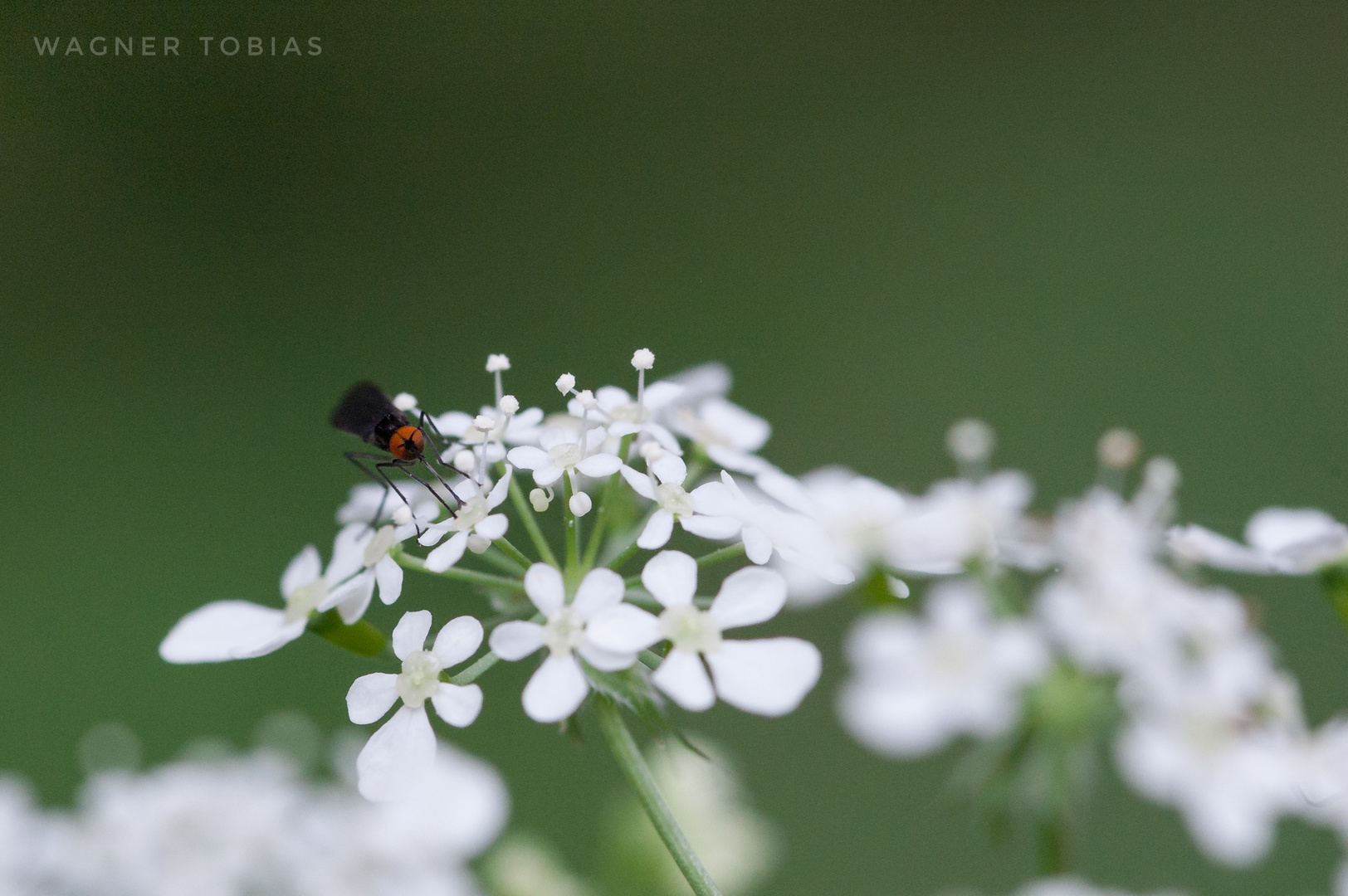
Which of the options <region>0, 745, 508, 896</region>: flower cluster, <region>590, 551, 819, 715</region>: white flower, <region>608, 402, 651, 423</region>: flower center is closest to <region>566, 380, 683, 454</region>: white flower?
<region>608, 402, 651, 423</region>: flower center

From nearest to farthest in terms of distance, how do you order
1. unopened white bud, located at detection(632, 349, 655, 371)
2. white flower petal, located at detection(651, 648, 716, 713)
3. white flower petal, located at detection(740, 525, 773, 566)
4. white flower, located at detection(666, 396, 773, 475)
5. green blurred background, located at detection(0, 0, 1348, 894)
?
white flower petal, located at detection(651, 648, 716, 713) → white flower petal, located at detection(740, 525, 773, 566) → unopened white bud, located at detection(632, 349, 655, 371) → white flower, located at detection(666, 396, 773, 475) → green blurred background, located at detection(0, 0, 1348, 894)

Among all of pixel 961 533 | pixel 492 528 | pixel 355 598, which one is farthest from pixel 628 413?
pixel 961 533

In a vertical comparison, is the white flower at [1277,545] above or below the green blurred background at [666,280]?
below

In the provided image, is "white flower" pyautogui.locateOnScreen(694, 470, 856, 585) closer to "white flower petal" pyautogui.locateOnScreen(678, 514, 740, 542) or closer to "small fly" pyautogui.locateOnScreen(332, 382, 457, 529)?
"white flower petal" pyautogui.locateOnScreen(678, 514, 740, 542)

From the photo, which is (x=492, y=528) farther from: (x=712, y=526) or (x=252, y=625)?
(x=252, y=625)

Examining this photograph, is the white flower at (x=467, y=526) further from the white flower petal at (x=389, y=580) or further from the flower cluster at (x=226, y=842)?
the flower cluster at (x=226, y=842)

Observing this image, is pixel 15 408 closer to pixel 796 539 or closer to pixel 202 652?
pixel 202 652

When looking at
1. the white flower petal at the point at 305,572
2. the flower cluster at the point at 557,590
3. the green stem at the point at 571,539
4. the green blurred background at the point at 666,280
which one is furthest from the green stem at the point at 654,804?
→ the green blurred background at the point at 666,280
